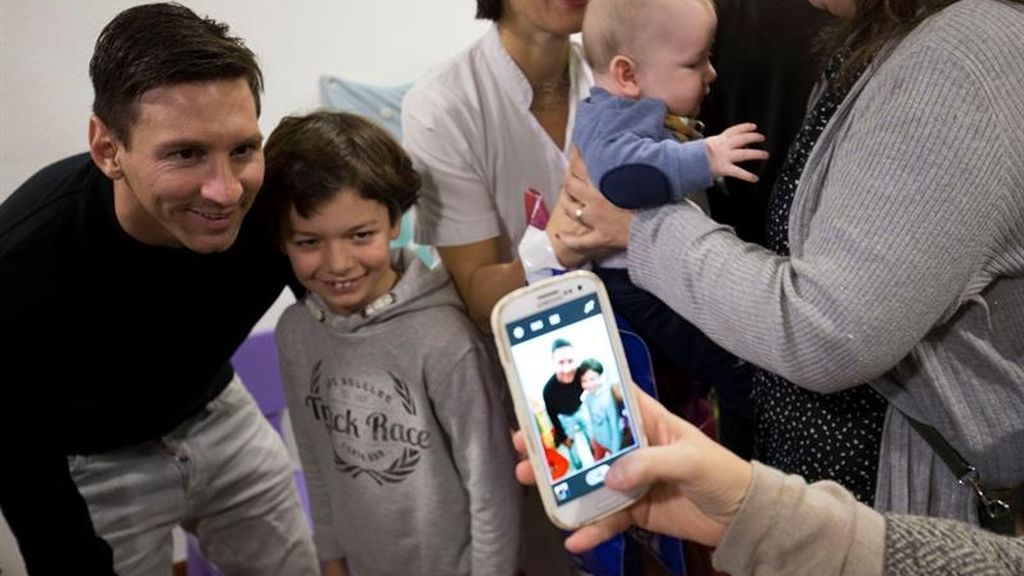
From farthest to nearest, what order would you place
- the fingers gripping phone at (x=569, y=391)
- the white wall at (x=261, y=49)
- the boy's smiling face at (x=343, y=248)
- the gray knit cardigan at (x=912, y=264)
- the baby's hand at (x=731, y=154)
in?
the white wall at (x=261, y=49)
the boy's smiling face at (x=343, y=248)
the baby's hand at (x=731, y=154)
the fingers gripping phone at (x=569, y=391)
the gray knit cardigan at (x=912, y=264)

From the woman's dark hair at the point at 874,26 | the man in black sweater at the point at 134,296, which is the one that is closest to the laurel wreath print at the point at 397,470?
the man in black sweater at the point at 134,296

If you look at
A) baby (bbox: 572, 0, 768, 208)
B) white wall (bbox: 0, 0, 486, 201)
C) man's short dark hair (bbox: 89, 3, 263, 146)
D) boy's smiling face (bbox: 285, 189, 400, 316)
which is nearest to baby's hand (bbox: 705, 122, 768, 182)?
baby (bbox: 572, 0, 768, 208)

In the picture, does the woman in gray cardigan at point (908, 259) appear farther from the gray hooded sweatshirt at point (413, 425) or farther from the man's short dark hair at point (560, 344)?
the gray hooded sweatshirt at point (413, 425)

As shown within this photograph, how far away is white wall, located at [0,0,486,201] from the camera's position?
199cm

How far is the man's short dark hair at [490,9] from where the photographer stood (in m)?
1.51

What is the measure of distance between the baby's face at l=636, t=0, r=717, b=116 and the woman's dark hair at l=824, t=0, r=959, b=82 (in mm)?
261

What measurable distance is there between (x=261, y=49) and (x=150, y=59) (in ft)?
3.55

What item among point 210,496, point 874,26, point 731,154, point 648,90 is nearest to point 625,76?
point 648,90

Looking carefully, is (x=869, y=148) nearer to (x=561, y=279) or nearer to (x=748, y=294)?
(x=748, y=294)

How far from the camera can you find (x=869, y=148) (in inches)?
31.9

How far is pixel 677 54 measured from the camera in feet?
3.95

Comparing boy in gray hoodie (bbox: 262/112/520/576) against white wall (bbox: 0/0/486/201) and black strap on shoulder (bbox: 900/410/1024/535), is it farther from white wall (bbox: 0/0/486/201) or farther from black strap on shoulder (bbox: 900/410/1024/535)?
white wall (bbox: 0/0/486/201)

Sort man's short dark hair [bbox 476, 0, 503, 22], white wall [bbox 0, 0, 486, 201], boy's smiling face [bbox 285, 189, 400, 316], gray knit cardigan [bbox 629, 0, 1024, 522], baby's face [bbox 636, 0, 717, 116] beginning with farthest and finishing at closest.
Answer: white wall [bbox 0, 0, 486, 201]
man's short dark hair [bbox 476, 0, 503, 22]
boy's smiling face [bbox 285, 189, 400, 316]
baby's face [bbox 636, 0, 717, 116]
gray knit cardigan [bbox 629, 0, 1024, 522]

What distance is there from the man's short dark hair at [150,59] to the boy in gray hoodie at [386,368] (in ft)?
0.69
